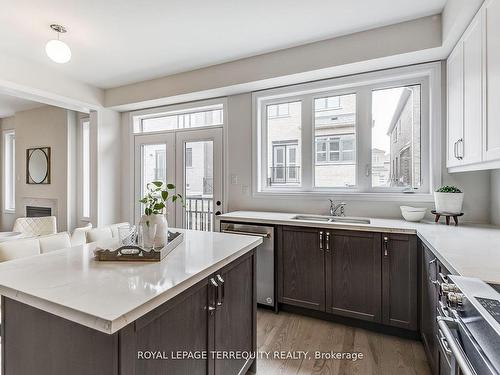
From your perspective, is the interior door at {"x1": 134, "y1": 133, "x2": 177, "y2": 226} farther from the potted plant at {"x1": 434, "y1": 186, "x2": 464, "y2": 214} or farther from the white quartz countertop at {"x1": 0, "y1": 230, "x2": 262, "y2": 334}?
the potted plant at {"x1": 434, "y1": 186, "x2": 464, "y2": 214}

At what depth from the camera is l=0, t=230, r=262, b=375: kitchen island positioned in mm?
836

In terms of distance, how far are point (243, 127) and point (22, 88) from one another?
2.52m

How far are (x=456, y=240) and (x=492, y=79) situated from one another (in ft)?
3.17

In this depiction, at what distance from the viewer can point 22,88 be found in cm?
300

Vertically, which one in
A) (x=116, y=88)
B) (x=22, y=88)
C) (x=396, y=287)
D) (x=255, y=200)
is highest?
(x=116, y=88)

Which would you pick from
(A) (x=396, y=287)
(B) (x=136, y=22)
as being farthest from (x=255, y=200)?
(B) (x=136, y=22)

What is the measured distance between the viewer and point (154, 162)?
406 centimetres

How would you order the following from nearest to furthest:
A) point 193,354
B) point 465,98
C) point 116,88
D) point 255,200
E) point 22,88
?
point 193,354
point 465,98
point 22,88
point 255,200
point 116,88

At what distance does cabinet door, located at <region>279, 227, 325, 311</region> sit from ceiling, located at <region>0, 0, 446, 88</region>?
182cm

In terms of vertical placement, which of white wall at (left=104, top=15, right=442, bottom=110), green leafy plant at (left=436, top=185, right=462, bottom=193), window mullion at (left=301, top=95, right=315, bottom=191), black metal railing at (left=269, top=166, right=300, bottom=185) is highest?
white wall at (left=104, top=15, right=442, bottom=110)

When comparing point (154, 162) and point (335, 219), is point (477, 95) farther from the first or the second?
point (154, 162)

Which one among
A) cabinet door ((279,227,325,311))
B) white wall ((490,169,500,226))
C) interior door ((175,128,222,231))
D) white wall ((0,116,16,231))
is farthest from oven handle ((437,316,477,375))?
white wall ((0,116,16,231))

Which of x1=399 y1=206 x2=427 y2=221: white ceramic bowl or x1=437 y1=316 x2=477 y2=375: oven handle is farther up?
x1=399 y1=206 x2=427 y2=221: white ceramic bowl

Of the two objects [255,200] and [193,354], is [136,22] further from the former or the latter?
[193,354]
